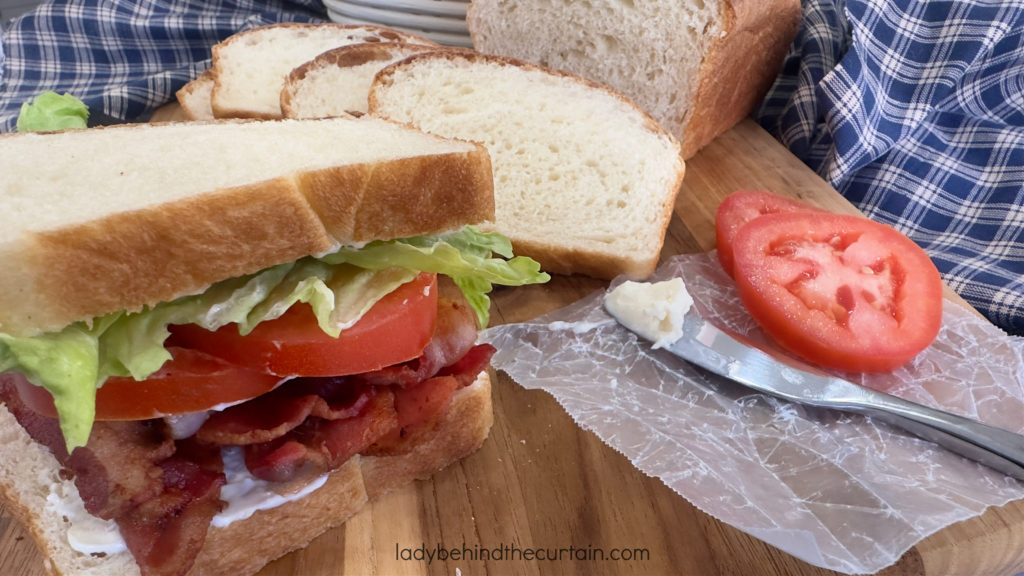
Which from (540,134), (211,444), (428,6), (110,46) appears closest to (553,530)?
(211,444)

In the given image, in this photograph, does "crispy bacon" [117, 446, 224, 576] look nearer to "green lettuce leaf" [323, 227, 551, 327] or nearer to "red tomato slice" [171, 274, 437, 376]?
"red tomato slice" [171, 274, 437, 376]

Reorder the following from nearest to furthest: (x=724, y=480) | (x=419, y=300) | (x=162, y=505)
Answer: (x=162, y=505) < (x=419, y=300) < (x=724, y=480)

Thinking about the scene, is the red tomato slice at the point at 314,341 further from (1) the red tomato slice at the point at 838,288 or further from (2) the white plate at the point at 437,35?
(2) the white plate at the point at 437,35

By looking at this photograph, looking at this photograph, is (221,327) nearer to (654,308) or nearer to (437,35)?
(654,308)

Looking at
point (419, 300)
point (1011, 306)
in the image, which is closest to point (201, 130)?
point (419, 300)

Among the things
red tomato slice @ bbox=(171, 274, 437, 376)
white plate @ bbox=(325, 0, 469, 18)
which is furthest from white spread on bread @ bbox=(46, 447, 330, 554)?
white plate @ bbox=(325, 0, 469, 18)

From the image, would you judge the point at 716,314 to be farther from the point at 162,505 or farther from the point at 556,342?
the point at 162,505
